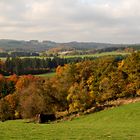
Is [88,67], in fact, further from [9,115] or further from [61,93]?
[9,115]

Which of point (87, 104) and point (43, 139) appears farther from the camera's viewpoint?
point (87, 104)

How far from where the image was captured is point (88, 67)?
326 ft

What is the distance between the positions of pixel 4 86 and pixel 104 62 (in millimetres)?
44878

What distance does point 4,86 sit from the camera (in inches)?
Answer: 4889

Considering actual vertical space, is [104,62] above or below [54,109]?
above

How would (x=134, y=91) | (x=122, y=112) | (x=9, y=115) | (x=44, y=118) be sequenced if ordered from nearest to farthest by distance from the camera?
(x=122, y=112) → (x=44, y=118) → (x=134, y=91) → (x=9, y=115)

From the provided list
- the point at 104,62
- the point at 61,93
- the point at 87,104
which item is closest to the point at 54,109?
the point at 61,93

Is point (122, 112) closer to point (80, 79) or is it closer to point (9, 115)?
point (80, 79)

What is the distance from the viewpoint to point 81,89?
8725 cm

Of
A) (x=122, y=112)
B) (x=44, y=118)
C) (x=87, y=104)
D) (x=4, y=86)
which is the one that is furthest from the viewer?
(x=4, y=86)

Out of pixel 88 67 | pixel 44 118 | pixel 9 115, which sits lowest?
pixel 9 115

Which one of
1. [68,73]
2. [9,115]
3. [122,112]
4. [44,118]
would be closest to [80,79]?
[68,73]

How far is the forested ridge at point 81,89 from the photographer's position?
8388 cm

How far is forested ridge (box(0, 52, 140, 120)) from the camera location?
83.9m
